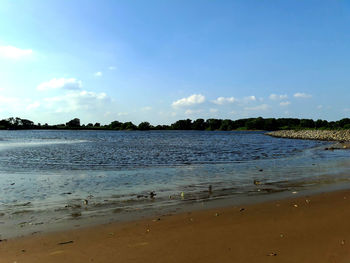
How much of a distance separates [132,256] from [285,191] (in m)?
8.48

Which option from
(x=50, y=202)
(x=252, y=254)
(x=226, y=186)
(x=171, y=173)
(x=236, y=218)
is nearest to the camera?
A: (x=252, y=254)

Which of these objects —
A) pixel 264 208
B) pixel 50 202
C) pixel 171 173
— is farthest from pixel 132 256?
pixel 171 173

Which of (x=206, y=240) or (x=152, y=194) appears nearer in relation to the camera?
(x=206, y=240)

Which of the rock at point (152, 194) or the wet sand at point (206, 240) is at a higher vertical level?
the wet sand at point (206, 240)

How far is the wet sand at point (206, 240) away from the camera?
18.1ft

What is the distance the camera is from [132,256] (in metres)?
5.57

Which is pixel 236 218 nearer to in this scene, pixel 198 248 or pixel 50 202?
pixel 198 248

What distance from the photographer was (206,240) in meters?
6.34

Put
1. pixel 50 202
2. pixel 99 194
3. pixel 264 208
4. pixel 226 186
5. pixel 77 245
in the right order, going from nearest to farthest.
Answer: pixel 77 245 < pixel 264 208 < pixel 50 202 < pixel 99 194 < pixel 226 186

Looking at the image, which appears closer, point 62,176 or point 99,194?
point 99,194

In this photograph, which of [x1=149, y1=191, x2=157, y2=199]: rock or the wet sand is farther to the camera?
[x1=149, y1=191, x2=157, y2=199]: rock

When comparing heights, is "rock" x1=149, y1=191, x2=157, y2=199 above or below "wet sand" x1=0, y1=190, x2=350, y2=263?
below

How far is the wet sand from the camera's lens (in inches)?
217

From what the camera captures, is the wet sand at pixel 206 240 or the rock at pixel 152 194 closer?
the wet sand at pixel 206 240
